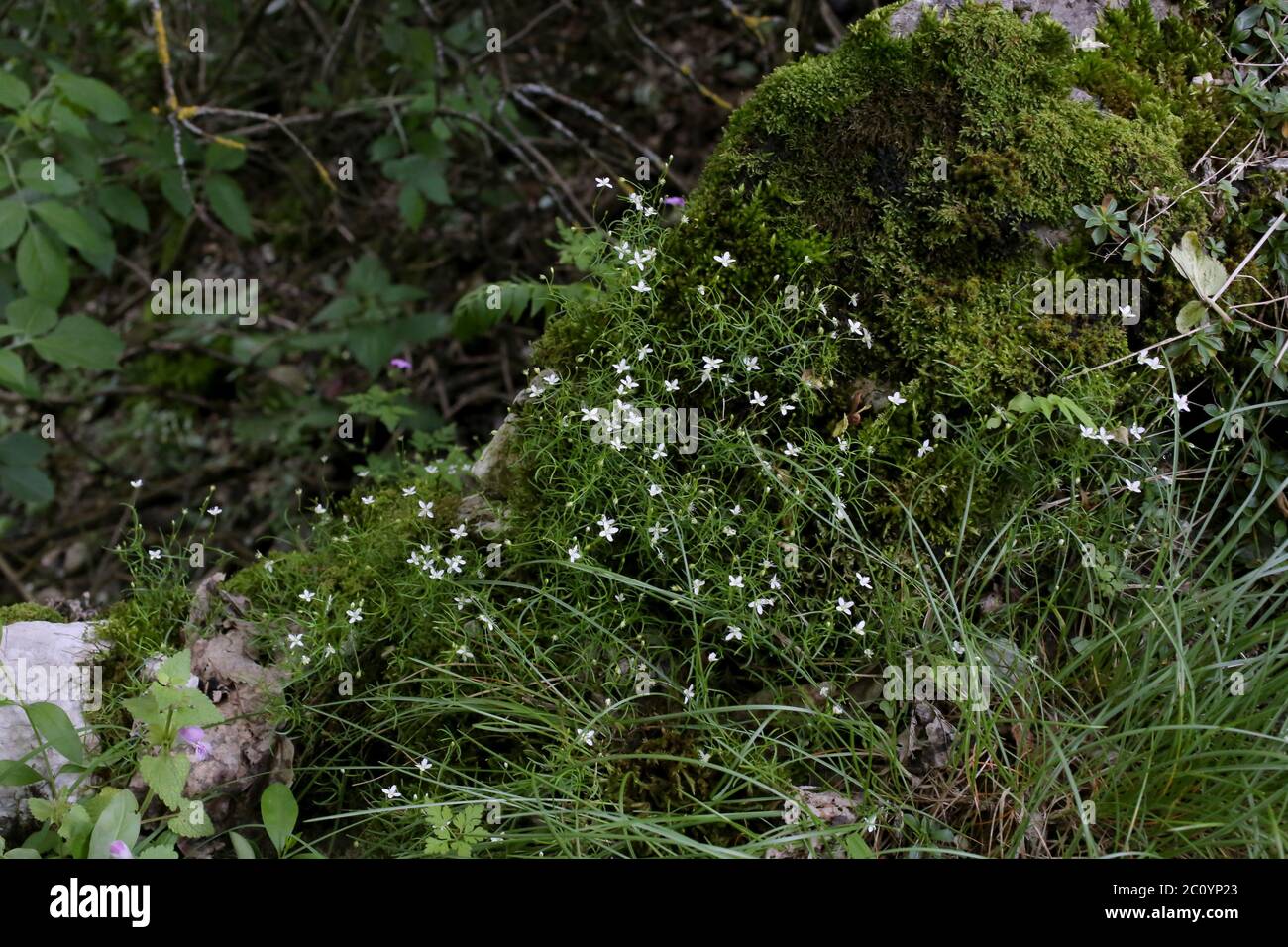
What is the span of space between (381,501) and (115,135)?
9.06 feet

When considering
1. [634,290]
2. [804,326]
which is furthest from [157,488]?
[804,326]

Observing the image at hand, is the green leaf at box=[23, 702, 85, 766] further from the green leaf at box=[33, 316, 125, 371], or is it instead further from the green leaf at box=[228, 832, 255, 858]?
the green leaf at box=[33, 316, 125, 371]

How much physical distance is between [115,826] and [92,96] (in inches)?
118

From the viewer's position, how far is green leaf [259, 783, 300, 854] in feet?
8.16

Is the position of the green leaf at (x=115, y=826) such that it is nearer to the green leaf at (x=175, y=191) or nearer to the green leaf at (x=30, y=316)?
the green leaf at (x=30, y=316)

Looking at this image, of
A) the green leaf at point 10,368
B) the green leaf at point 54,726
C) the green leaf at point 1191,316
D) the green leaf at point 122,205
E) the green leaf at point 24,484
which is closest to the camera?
the green leaf at point 54,726

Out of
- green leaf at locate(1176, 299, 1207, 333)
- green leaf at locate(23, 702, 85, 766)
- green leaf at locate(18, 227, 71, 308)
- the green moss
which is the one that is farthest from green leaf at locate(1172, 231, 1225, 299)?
green leaf at locate(18, 227, 71, 308)

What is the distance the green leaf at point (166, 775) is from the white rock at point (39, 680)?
0.44m

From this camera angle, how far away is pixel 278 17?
6176 millimetres

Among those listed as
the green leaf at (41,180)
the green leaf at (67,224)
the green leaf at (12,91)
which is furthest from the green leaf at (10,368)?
the green leaf at (12,91)

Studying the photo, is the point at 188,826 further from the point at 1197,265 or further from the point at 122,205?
the point at 122,205

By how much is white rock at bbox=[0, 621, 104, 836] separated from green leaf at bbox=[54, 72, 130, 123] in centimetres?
214

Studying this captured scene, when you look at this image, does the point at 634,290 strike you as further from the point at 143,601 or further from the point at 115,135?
the point at 115,135

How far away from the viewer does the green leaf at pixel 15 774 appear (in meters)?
2.49
